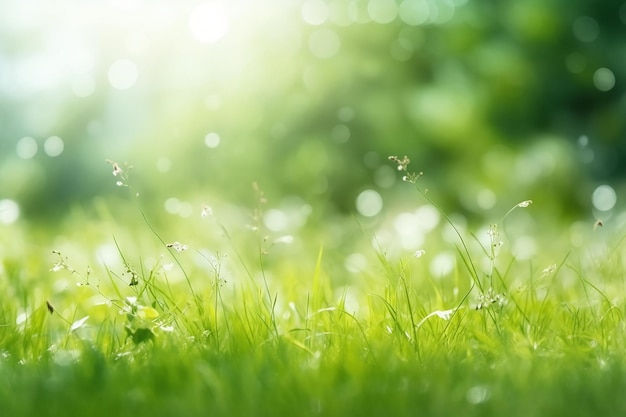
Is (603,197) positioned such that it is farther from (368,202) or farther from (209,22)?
(209,22)

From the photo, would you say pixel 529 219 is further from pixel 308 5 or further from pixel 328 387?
pixel 328 387

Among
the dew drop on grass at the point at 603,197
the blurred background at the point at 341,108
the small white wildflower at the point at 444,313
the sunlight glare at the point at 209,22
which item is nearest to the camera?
the small white wildflower at the point at 444,313

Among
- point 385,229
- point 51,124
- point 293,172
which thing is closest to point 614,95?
point 385,229

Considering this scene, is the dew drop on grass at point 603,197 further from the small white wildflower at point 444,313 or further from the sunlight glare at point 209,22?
the small white wildflower at point 444,313

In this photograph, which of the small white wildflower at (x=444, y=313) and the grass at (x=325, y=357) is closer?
the grass at (x=325, y=357)

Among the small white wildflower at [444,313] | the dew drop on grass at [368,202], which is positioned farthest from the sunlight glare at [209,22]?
the small white wildflower at [444,313]

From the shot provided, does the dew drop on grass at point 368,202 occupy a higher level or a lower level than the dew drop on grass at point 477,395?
higher

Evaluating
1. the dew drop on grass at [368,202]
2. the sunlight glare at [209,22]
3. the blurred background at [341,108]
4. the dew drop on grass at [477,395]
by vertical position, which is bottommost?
the dew drop on grass at [477,395]
